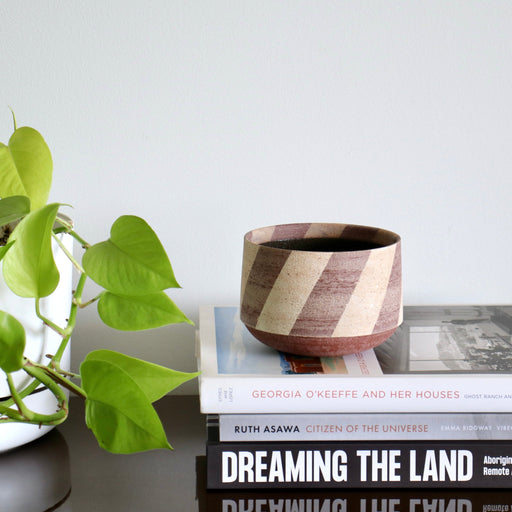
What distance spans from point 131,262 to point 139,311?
0.19 ft

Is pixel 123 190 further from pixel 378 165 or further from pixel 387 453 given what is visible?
pixel 387 453

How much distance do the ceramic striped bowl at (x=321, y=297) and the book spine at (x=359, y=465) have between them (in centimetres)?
9

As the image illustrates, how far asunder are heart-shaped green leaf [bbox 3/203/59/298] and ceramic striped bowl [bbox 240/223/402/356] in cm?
17

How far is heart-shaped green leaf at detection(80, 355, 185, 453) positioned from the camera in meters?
0.49

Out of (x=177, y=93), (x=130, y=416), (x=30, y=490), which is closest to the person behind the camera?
(x=130, y=416)

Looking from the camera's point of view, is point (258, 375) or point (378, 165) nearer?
point (258, 375)

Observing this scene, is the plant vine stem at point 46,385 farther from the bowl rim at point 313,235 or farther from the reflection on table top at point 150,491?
the bowl rim at point 313,235

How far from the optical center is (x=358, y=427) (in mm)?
584

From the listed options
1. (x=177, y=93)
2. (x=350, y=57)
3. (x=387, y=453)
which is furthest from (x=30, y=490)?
(x=350, y=57)

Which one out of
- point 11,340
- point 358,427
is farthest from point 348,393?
point 11,340

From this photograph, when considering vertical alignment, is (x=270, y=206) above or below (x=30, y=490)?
above

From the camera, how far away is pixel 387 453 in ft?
1.91

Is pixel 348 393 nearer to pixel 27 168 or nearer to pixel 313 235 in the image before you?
pixel 313 235

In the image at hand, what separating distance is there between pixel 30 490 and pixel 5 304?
16cm
